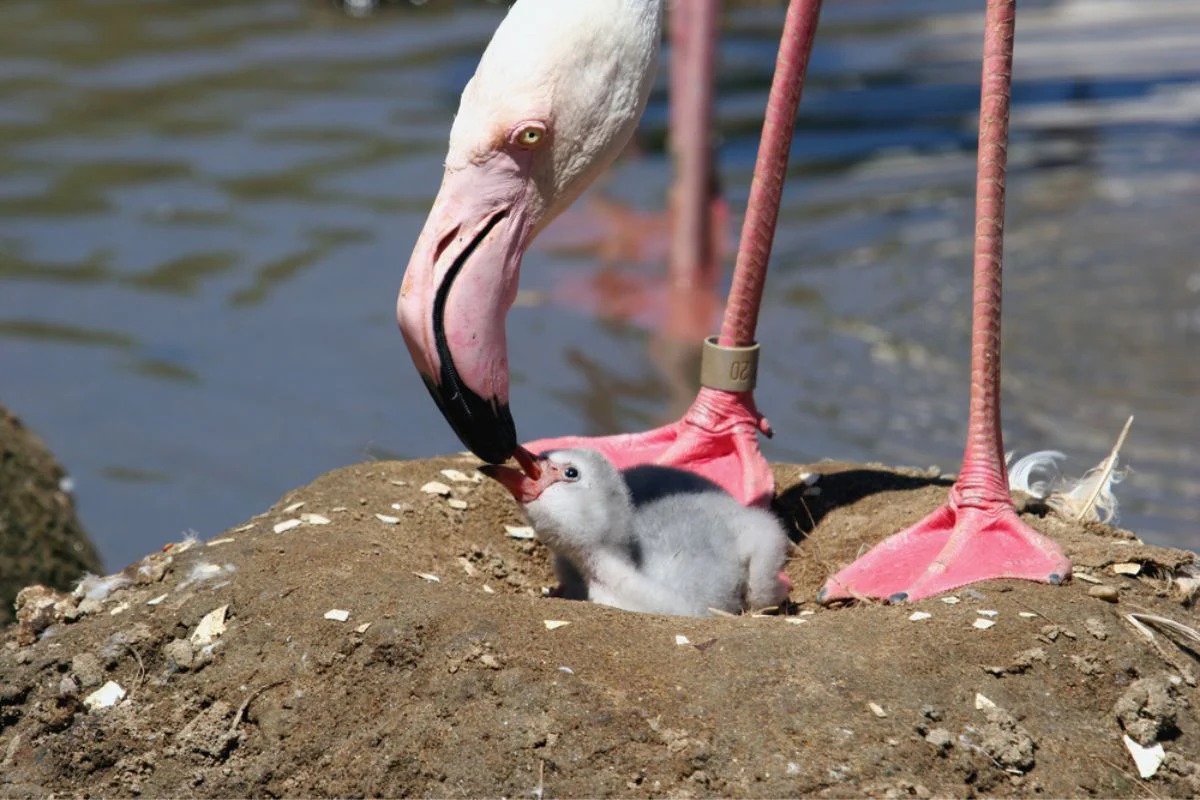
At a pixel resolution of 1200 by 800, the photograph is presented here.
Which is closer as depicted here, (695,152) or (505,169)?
(505,169)

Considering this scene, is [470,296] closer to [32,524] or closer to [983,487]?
[983,487]

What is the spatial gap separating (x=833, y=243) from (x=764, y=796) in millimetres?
5419

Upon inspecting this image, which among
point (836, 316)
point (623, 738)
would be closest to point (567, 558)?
point (623, 738)

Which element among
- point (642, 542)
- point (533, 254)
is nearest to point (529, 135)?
point (642, 542)

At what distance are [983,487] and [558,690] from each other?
981 millimetres

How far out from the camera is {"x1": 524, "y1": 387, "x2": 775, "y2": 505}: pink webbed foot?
3.38 metres

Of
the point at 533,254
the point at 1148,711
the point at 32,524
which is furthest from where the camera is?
the point at 533,254

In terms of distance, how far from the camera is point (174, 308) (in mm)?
6832

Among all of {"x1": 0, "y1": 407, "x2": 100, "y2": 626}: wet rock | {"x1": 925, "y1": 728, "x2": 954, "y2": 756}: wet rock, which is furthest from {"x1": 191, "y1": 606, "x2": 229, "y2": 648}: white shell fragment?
{"x1": 925, "y1": 728, "x2": 954, "y2": 756}: wet rock

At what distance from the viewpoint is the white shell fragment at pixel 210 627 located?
2744mm

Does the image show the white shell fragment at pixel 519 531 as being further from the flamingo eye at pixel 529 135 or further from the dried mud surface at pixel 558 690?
the flamingo eye at pixel 529 135

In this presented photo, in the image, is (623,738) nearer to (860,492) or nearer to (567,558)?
(567,558)

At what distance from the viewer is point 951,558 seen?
2924 millimetres

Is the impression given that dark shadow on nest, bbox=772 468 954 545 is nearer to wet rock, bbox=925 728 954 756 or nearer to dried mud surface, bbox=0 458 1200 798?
dried mud surface, bbox=0 458 1200 798
